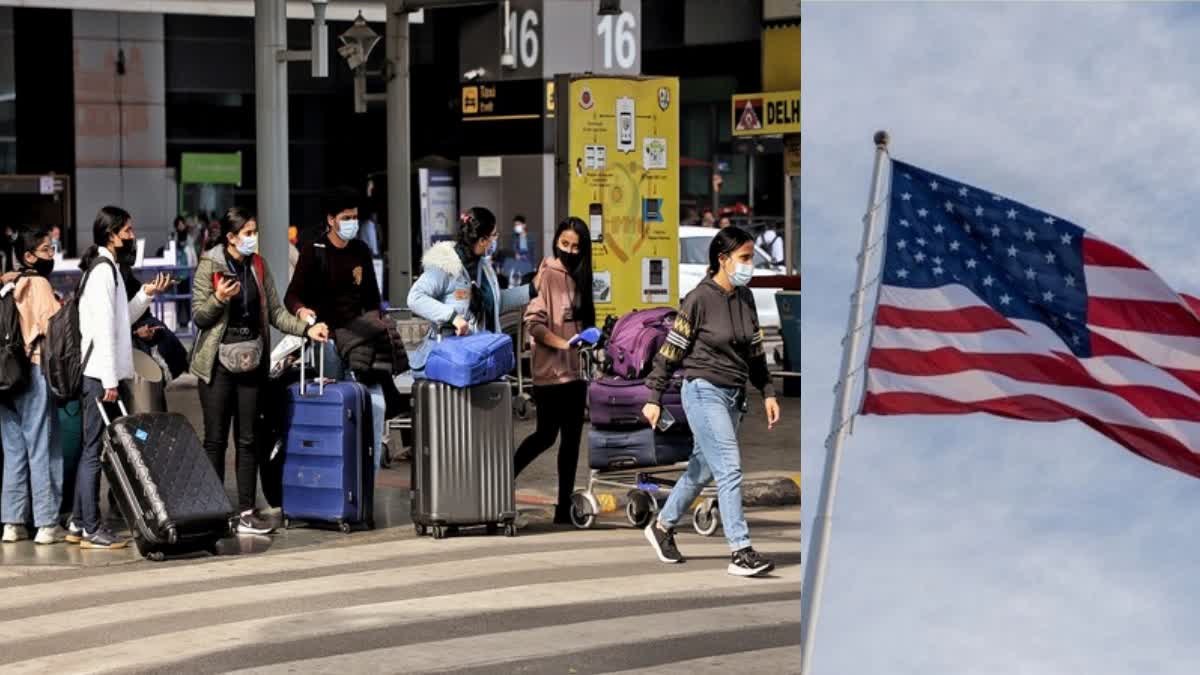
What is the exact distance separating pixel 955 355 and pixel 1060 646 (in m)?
0.65

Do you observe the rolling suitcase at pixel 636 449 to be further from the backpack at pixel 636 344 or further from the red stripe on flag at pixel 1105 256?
the red stripe on flag at pixel 1105 256

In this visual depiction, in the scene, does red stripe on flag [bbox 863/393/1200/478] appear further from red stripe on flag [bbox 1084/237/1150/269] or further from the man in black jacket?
the man in black jacket

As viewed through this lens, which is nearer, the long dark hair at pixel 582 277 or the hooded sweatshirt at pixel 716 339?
the hooded sweatshirt at pixel 716 339

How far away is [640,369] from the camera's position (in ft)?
39.8

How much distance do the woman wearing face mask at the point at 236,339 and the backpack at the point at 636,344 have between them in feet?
5.53

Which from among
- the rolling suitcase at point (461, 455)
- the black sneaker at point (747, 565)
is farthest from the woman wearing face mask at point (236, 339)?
the black sneaker at point (747, 565)

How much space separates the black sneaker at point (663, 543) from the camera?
1073cm

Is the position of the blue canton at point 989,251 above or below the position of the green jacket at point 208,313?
above

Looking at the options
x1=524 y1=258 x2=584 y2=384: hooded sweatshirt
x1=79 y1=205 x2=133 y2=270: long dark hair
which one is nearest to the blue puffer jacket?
x1=524 y1=258 x2=584 y2=384: hooded sweatshirt

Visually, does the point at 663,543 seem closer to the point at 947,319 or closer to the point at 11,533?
the point at 11,533

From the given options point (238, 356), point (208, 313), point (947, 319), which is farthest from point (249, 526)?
point (947, 319)

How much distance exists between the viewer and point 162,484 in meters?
10.9

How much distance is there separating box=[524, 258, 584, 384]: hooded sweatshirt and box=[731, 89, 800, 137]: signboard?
8.01 meters

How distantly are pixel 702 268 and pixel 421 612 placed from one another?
19.9 meters
